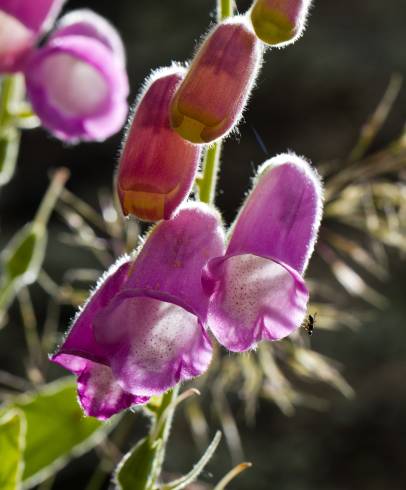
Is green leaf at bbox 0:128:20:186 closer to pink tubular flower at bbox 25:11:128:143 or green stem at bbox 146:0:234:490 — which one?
pink tubular flower at bbox 25:11:128:143

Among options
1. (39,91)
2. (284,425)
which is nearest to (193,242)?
(39,91)

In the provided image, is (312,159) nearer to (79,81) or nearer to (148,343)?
(79,81)

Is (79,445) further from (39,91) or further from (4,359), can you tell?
(4,359)

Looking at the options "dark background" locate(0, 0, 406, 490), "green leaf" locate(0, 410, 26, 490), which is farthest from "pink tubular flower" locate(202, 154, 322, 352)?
"dark background" locate(0, 0, 406, 490)

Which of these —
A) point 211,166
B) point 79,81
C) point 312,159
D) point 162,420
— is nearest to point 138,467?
point 162,420

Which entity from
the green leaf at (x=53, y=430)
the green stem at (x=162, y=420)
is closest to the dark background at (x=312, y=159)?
the green leaf at (x=53, y=430)
